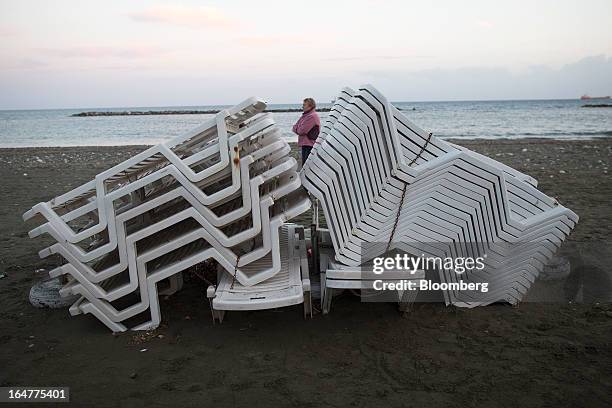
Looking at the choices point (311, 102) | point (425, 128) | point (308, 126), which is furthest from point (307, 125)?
point (425, 128)

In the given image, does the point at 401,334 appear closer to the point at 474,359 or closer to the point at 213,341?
the point at 474,359

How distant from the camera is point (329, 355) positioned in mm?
4426

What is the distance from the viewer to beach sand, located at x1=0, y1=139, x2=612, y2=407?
3.86 meters

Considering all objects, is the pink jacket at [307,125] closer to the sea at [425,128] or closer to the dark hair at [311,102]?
the dark hair at [311,102]

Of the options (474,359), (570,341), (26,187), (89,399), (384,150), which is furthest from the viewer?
(26,187)

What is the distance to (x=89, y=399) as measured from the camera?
12.7 ft

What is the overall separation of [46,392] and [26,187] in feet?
35.4

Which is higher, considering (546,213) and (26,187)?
(546,213)

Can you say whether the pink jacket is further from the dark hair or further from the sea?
the sea

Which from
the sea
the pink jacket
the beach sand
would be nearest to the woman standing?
the pink jacket

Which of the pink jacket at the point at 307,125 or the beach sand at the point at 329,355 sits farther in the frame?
the pink jacket at the point at 307,125

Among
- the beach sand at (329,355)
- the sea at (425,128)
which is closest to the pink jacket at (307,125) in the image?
the sea at (425,128)

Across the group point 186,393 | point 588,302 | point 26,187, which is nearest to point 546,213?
point 588,302

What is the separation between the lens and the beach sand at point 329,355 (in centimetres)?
386
